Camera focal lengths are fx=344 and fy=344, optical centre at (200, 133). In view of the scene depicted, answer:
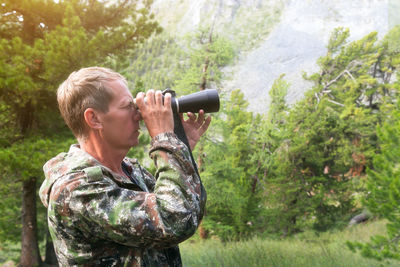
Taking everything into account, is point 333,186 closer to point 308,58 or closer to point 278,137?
point 278,137

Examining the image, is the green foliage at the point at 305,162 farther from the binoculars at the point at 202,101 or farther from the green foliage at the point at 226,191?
the binoculars at the point at 202,101

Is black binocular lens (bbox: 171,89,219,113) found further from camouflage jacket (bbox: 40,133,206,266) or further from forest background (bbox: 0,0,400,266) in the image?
forest background (bbox: 0,0,400,266)

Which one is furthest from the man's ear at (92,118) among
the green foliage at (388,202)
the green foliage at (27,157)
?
the green foliage at (27,157)

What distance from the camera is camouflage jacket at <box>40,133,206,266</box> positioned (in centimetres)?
93

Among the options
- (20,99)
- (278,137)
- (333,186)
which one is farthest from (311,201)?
(20,99)

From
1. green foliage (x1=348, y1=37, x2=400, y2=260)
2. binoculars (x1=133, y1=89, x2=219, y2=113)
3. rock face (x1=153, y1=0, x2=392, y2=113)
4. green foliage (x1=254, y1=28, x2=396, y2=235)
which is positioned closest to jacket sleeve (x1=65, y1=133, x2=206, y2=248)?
binoculars (x1=133, y1=89, x2=219, y2=113)

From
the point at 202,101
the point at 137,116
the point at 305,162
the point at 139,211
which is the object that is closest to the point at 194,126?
the point at 202,101

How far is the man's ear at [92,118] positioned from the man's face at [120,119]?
13 mm

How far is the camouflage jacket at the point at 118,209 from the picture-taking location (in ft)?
3.06

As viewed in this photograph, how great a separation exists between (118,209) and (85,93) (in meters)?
0.40

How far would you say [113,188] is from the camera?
38.5 inches

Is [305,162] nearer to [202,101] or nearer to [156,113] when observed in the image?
[202,101]

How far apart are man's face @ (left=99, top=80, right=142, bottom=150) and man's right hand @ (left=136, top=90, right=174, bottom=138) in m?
0.05

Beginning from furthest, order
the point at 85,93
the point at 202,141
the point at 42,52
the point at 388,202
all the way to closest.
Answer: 1. the point at 202,141
2. the point at 42,52
3. the point at 388,202
4. the point at 85,93
